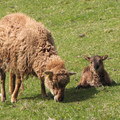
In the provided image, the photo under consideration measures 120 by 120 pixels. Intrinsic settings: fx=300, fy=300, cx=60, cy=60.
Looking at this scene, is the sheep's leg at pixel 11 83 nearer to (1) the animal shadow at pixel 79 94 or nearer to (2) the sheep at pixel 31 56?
(2) the sheep at pixel 31 56

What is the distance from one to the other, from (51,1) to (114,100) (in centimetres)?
2124

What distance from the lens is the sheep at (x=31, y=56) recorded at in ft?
32.2

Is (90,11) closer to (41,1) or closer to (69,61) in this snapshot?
(41,1)

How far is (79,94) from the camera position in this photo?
35.7 ft

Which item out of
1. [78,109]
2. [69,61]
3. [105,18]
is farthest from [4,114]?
[105,18]

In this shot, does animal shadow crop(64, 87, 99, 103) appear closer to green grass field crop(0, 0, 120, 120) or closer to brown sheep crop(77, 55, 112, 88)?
green grass field crop(0, 0, 120, 120)

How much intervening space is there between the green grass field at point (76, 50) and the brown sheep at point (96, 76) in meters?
0.52

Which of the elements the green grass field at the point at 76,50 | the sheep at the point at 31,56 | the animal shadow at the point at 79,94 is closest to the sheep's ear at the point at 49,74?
the sheep at the point at 31,56

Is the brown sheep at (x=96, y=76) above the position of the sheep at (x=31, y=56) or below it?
below

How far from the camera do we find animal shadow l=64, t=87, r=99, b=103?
33.6 feet

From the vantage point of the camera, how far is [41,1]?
29578 mm

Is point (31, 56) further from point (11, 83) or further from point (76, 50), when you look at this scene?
point (76, 50)

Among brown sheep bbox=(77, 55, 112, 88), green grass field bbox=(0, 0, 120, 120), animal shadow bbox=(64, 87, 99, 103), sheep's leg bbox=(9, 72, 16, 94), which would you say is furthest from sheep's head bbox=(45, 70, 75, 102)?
sheep's leg bbox=(9, 72, 16, 94)

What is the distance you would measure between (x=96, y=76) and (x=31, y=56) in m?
2.98
